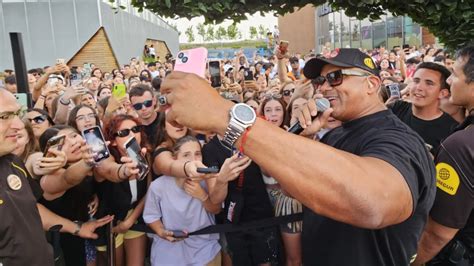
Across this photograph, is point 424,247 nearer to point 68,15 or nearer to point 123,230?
point 123,230

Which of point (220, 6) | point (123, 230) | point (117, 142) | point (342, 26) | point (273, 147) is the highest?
point (342, 26)

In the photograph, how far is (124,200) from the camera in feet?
10.8

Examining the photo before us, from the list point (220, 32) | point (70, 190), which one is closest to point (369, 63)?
point (70, 190)

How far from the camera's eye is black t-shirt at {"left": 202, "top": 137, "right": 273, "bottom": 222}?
3.39 m

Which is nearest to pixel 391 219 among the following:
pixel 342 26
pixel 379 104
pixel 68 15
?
pixel 379 104

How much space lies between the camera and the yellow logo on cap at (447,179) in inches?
88.2

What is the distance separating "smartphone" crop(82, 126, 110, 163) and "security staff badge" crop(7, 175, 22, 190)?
49cm

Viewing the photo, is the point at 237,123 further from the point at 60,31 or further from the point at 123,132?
the point at 60,31

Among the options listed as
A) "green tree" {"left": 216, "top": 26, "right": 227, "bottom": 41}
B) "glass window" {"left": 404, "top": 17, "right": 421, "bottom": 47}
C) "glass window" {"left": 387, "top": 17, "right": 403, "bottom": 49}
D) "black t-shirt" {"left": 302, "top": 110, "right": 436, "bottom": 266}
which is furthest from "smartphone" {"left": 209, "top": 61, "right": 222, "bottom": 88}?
"glass window" {"left": 387, "top": 17, "right": 403, "bottom": 49}

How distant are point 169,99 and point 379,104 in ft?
3.66

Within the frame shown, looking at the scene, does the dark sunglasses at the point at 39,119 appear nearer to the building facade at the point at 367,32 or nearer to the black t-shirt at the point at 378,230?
the black t-shirt at the point at 378,230

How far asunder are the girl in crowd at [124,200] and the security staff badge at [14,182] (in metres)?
0.85

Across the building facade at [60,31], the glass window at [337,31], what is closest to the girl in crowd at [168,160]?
the building facade at [60,31]

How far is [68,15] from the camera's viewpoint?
62.6ft
